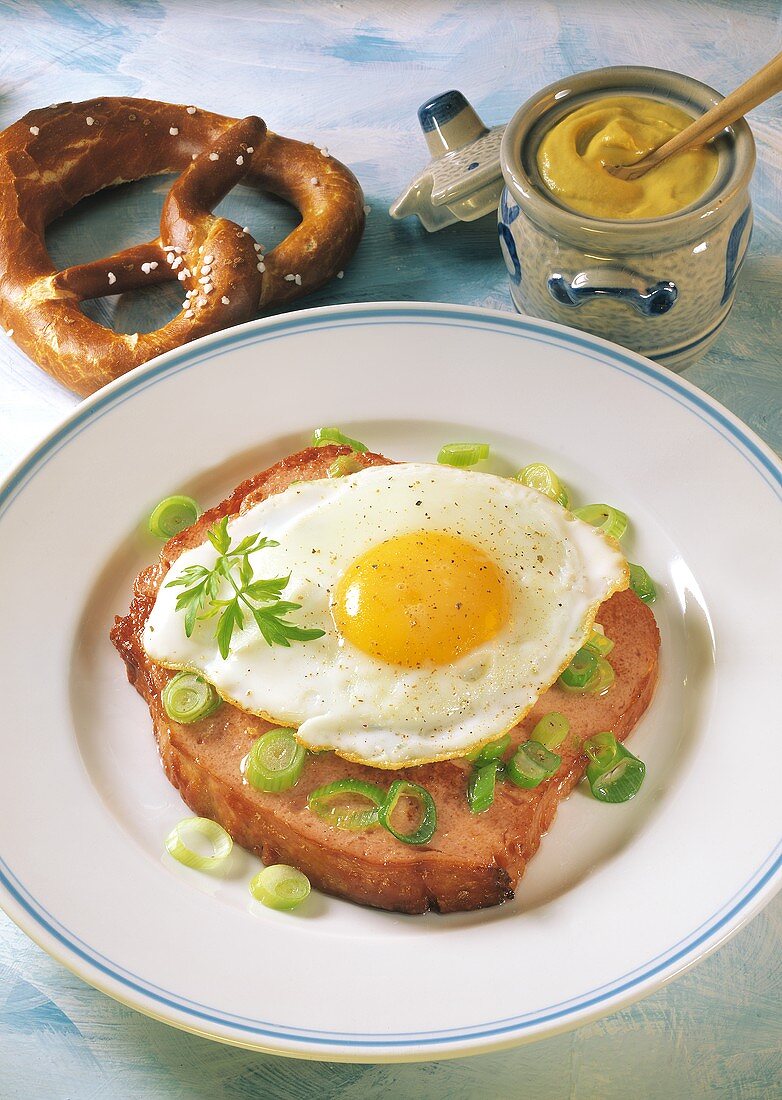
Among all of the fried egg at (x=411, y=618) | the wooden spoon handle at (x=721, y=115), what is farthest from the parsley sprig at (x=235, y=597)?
the wooden spoon handle at (x=721, y=115)

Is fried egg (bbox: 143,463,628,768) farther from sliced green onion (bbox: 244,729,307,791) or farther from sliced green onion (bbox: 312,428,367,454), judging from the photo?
sliced green onion (bbox: 312,428,367,454)

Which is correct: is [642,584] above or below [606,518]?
below

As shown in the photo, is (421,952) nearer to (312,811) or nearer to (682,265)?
(312,811)

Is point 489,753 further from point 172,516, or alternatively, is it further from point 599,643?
point 172,516

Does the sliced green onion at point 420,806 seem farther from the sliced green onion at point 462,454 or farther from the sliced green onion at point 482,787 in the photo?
the sliced green onion at point 462,454

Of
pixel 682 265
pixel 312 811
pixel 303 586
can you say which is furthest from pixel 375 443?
pixel 312 811

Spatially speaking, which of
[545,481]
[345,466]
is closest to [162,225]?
[345,466]
